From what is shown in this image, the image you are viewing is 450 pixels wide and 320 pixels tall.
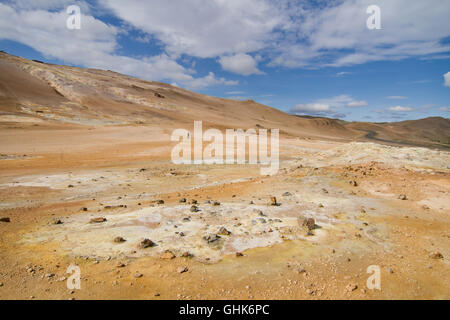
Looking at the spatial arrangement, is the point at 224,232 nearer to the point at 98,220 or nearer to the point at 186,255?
the point at 186,255

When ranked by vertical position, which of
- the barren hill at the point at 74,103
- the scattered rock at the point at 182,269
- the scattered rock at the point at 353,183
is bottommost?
the scattered rock at the point at 182,269

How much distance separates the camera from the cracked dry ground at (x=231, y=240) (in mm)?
3584

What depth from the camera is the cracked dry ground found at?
3.58 meters

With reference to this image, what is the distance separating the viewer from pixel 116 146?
23516 millimetres

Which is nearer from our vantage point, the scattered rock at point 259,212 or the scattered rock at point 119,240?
the scattered rock at point 119,240

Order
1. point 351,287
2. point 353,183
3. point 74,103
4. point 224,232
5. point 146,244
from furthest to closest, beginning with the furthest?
point 74,103
point 353,183
point 224,232
point 146,244
point 351,287

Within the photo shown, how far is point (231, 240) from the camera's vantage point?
4.88 meters

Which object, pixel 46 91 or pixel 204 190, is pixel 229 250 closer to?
pixel 204 190

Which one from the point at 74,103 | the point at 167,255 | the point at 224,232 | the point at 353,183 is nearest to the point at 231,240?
the point at 224,232

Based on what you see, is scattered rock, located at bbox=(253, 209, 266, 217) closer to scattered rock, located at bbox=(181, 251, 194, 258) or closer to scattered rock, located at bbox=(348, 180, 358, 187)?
scattered rock, located at bbox=(181, 251, 194, 258)

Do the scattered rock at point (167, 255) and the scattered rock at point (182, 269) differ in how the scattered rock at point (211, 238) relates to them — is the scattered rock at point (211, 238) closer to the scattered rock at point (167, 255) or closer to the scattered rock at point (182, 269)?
the scattered rock at point (167, 255)

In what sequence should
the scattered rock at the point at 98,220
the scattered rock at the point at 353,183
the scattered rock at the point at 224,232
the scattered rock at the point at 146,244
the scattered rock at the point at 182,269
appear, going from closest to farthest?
the scattered rock at the point at 182,269 → the scattered rock at the point at 146,244 → the scattered rock at the point at 224,232 → the scattered rock at the point at 98,220 → the scattered rock at the point at 353,183

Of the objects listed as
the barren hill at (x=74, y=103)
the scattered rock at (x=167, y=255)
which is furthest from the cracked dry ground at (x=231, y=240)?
the barren hill at (x=74, y=103)

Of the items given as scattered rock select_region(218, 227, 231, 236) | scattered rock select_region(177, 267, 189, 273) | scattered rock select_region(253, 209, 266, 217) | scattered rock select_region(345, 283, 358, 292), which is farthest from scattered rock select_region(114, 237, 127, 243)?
scattered rock select_region(345, 283, 358, 292)
